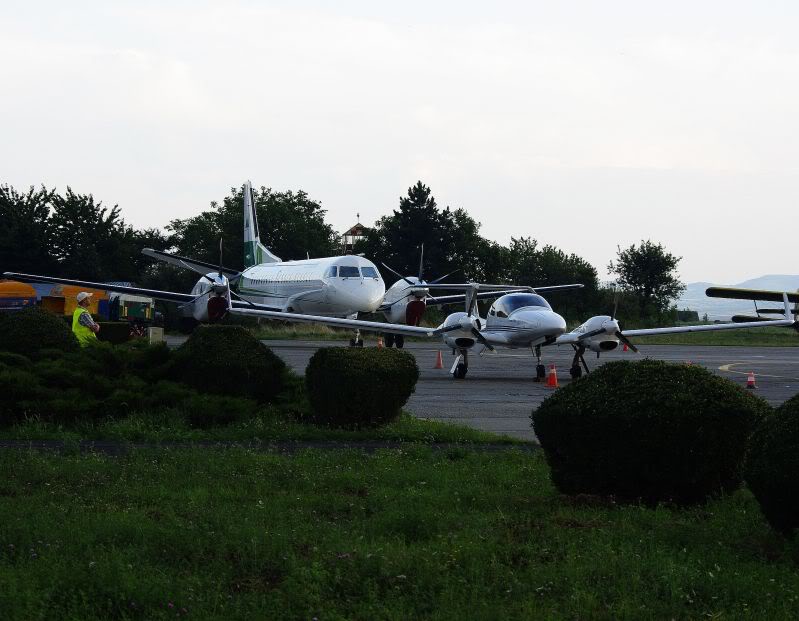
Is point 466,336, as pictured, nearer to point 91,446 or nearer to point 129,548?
point 91,446

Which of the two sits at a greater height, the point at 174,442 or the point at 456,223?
the point at 456,223

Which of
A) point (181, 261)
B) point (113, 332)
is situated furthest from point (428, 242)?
point (113, 332)

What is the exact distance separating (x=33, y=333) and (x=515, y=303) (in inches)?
544

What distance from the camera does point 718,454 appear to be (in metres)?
8.76

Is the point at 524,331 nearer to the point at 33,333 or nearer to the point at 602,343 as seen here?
the point at 602,343

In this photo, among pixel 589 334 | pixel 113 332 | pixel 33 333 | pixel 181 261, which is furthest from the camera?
pixel 181 261

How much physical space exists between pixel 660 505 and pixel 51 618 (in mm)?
4770

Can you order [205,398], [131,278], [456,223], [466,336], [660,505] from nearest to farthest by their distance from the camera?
[660,505] → [205,398] → [466,336] → [131,278] → [456,223]

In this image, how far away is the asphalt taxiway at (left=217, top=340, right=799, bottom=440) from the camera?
17625 mm

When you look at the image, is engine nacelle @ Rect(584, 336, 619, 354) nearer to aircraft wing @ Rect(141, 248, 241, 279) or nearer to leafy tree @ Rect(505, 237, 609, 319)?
aircraft wing @ Rect(141, 248, 241, 279)

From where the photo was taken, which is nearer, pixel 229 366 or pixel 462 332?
pixel 229 366

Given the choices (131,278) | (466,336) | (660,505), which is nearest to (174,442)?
(660,505)

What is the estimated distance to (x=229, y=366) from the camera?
15.1 m

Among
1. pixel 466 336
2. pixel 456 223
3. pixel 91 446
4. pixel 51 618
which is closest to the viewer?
pixel 51 618
